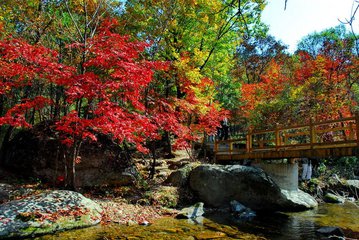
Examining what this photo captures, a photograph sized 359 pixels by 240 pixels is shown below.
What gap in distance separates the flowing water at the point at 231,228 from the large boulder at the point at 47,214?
33cm

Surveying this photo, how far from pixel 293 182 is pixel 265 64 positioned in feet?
63.5

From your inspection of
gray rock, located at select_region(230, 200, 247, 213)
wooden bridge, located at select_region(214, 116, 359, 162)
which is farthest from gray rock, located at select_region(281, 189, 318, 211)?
gray rock, located at select_region(230, 200, 247, 213)

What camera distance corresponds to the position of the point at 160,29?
1517cm

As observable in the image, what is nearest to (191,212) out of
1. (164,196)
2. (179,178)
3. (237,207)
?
(164,196)

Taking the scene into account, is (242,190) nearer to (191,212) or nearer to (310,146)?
(191,212)

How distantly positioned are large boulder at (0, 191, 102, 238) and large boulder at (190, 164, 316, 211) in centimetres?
504

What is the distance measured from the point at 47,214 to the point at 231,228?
5399 mm

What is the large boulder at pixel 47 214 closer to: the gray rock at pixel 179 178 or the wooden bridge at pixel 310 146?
the gray rock at pixel 179 178

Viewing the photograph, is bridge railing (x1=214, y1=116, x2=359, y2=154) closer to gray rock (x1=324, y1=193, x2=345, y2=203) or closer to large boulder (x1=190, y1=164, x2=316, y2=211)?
large boulder (x1=190, y1=164, x2=316, y2=211)

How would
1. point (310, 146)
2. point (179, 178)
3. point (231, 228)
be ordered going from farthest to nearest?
point (179, 178)
point (310, 146)
point (231, 228)

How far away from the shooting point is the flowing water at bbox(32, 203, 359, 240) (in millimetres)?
7934

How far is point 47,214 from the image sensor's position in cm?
824

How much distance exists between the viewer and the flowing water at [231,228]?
7934mm

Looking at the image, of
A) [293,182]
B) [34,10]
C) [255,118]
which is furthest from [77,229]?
[255,118]
